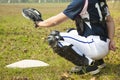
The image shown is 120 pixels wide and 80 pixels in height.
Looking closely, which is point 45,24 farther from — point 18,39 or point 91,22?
point 18,39

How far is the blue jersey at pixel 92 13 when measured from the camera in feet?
15.2

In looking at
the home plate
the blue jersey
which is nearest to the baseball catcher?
the blue jersey

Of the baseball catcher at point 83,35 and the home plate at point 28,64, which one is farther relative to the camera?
the home plate at point 28,64

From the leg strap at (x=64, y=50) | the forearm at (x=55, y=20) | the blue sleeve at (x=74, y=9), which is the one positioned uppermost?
the blue sleeve at (x=74, y=9)

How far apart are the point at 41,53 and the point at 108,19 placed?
243 centimetres

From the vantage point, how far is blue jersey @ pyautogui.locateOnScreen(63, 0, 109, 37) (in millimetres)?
4633

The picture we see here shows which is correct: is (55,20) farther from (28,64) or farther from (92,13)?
(28,64)

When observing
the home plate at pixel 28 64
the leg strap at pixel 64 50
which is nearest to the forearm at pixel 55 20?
the leg strap at pixel 64 50

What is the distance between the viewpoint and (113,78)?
4.82 meters

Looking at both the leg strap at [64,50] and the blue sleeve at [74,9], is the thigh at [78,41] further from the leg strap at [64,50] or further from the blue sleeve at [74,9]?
the blue sleeve at [74,9]

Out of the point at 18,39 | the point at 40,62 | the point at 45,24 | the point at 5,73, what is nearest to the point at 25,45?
the point at 18,39

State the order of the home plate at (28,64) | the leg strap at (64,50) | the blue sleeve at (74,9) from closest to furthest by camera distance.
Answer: the blue sleeve at (74,9) → the leg strap at (64,50) → the home plate at (28,64)

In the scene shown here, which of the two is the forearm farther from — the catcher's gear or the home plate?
the home plate

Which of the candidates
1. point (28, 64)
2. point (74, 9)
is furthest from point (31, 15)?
point (28, 64)
